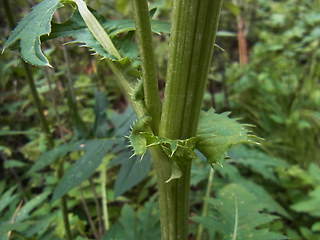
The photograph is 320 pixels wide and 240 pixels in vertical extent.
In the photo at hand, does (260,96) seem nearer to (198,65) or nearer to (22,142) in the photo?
(22,142)

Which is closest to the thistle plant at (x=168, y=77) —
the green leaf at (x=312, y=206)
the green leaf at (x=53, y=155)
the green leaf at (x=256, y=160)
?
the green leaf at (x=53, y=155)

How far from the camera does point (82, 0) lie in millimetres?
499

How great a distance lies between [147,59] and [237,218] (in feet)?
2.29

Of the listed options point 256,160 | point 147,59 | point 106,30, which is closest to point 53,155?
point 106,30

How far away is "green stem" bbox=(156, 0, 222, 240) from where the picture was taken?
0.35m

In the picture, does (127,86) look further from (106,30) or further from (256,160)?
(256,160)

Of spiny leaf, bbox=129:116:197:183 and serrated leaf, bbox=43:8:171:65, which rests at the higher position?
serrated leaf, bbox=43:8:171:65

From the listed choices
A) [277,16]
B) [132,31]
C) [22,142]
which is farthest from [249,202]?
[277,16]

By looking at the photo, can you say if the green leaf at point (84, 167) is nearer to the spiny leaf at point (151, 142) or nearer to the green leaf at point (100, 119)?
the green leaf at point (100, 119)

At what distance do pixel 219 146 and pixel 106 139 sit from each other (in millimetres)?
562

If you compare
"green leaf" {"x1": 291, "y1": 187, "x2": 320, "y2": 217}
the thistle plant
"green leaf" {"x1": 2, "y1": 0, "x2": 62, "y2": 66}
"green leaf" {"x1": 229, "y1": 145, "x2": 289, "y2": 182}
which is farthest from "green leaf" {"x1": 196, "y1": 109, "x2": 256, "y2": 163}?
"green leaf" {"x1": 291, "y1": 187, "x2": 320, "y2": 217}

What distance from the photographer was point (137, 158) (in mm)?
825

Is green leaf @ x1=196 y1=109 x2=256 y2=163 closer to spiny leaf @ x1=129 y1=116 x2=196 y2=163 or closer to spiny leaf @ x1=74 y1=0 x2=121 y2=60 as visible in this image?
spiny leaf @ x1=129 y1=116 x2=196 y2=163

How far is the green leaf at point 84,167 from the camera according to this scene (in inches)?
29.7
